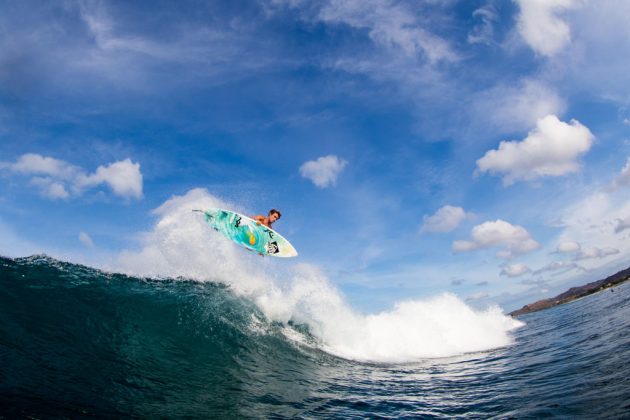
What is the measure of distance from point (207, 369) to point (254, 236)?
7940 mm

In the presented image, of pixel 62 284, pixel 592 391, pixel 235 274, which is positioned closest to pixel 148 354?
pixel 62 284

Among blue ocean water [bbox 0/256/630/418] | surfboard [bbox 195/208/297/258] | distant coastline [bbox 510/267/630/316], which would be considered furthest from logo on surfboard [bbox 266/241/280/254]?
distant coastline [bbox 510/267/630/316]

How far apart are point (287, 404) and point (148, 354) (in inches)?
158

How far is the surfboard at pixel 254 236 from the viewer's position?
53.3 feet

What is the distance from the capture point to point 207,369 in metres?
8.84

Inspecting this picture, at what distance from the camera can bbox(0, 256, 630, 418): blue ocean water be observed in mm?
5785

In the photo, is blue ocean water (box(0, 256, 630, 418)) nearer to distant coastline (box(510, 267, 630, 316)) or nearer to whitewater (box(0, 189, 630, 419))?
whitewater (box(0, 189, 630, 419))

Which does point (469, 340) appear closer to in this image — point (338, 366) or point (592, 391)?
point (338, 366)

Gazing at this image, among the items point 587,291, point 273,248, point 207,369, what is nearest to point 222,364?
point 207,369

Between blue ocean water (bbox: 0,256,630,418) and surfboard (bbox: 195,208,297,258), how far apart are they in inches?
137

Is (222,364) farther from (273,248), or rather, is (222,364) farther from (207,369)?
(273,248)

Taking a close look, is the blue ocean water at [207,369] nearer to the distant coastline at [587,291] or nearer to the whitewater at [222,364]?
the whitewater at [222,364]

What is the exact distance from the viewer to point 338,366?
39.7ft

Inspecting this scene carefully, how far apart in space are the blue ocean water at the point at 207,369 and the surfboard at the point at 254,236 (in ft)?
11.4
